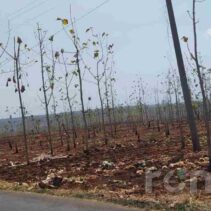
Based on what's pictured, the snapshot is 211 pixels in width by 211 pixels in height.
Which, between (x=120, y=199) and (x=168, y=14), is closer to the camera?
(x=120, y=199)

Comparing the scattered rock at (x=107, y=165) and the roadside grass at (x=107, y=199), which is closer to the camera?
the roadside grass at (x=107, y=199)

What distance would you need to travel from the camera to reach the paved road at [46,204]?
26.6 feet

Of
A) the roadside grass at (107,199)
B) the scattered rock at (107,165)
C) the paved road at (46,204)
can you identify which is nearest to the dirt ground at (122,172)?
the scattered rock at (107,165)

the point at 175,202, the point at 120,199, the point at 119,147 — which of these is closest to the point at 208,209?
the point at 175,202

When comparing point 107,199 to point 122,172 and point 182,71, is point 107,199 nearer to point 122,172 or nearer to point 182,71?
point 122,172

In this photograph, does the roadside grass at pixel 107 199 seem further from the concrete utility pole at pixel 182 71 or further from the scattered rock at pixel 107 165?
the concrete utility pole at pixel 182 71

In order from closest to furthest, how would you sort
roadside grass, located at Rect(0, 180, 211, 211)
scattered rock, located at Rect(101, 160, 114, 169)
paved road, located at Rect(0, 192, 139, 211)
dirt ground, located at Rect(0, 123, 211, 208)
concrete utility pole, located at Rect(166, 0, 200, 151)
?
1. roadside grass, located at Rect(0, 180, 211, 211)
2. paved road, located at Rect(0, 192, 139, 211)
3. dirt ground, located at Rect(0, 123, 211, 208)
4. scattered rock, located at Rect(101, 160, 114, 169)
5. concrete utility pole, located at Rect(166, 0, 200, 151)

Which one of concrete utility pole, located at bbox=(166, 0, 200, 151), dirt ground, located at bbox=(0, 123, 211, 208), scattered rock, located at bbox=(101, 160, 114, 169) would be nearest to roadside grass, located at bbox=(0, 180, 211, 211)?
dirt ground, located at bbox=(0, 123, 211, 208)

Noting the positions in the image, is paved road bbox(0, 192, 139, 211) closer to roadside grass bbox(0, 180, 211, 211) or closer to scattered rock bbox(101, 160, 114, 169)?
roadside grass bbox(0, 180, 211, 211)

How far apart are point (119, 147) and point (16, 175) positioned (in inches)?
188

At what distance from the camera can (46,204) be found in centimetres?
881

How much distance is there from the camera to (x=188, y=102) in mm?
13453

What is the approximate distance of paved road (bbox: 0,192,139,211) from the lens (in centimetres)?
809

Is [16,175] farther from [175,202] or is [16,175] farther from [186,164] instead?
[175,202]
